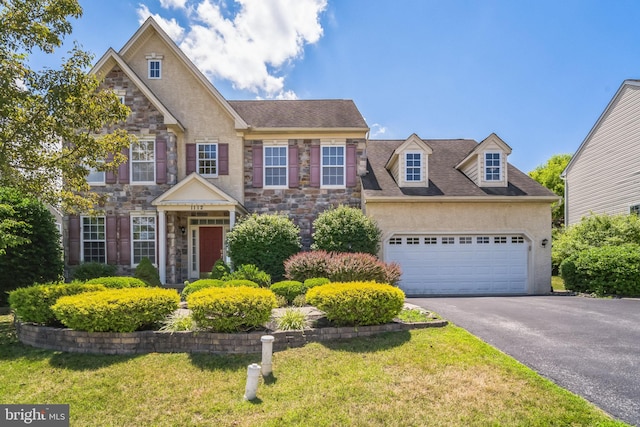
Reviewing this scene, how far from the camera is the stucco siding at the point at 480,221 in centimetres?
1402

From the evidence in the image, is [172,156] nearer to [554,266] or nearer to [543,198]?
[543,198]

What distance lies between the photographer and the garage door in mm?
13836

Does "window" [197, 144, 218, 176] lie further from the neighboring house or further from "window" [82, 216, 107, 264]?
the neighboring house

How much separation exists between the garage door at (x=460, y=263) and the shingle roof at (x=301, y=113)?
5.49 meters

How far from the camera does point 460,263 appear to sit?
13992mm

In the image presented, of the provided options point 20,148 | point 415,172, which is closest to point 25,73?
point 20,148

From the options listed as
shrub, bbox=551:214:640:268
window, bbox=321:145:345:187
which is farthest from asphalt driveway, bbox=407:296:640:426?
window, bbox=321:145:345:187

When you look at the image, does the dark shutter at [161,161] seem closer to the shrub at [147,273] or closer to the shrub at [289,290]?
the shrub at [147,273]

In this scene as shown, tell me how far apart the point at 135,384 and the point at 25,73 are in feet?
21.8

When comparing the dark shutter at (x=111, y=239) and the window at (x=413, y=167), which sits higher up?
the window at (x=413, y=167)

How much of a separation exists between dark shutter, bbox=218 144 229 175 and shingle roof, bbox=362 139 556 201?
5811 millimetres

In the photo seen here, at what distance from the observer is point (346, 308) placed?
679cm

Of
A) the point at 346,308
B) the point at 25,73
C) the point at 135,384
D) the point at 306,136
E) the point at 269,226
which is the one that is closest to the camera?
the point at 135,384

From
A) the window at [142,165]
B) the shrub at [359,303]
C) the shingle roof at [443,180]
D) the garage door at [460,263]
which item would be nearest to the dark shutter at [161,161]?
the window at [142,165]
